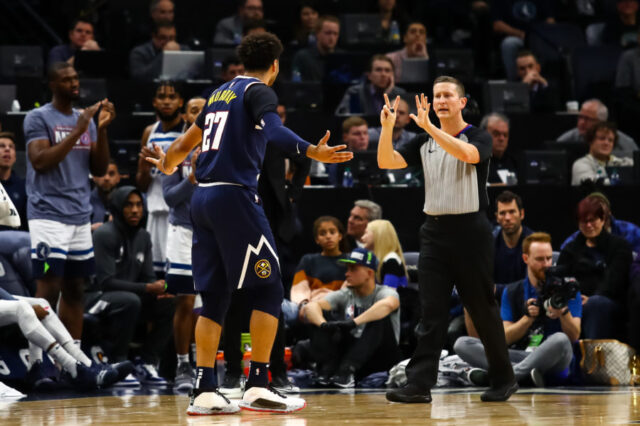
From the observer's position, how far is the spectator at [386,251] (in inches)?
341

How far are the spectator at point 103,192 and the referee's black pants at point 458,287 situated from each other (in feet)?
13.2

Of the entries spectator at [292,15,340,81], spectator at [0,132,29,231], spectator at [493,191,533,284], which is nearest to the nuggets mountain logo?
spectator at [493,191,533,284]

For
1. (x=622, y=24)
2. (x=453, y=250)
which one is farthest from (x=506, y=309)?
(x=622, y=24)

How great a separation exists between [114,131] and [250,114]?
18.1ft

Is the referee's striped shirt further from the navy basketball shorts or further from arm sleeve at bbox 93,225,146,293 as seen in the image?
arm sleeve at bbox 93,225,146,293

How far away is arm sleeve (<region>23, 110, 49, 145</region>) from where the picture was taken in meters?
7.63

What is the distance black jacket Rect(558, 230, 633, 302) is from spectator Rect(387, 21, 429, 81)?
4.57 metres

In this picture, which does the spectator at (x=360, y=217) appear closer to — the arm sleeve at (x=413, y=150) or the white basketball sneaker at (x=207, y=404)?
the arm sleeve at (x=413, y=150)

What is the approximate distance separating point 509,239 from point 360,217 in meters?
1.24

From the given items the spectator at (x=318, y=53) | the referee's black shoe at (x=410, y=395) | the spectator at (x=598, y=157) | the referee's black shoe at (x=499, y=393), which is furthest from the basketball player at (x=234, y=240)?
the spectator at (x=318, y=53)

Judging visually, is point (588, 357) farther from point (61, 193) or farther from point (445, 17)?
point (445, 17)

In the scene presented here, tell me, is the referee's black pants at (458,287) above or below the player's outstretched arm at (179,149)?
below

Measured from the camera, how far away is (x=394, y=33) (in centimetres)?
1361

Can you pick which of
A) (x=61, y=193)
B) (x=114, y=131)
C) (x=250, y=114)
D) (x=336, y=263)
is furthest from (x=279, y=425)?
(x=114, y=131)
